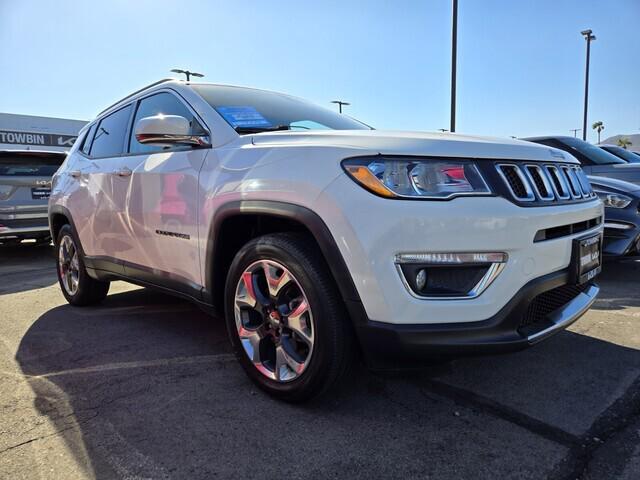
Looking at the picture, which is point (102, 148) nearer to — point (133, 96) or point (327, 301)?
point (133, 96)

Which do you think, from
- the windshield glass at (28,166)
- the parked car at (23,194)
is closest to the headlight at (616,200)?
the parked car at (23,194)

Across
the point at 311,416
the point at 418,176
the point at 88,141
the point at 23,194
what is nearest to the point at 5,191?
the point at 23,194

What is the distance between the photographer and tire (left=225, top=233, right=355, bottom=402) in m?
2.12

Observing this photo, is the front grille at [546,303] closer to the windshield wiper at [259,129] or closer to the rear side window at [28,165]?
the windshield wiper at [259,129]

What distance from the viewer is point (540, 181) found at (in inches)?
87.7

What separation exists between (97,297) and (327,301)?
3.10m

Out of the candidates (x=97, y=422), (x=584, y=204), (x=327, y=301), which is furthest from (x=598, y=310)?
(x=97, y=422)

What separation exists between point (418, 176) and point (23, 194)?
712cm

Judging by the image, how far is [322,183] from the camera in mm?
2078

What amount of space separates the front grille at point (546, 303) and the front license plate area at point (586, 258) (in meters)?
0.07

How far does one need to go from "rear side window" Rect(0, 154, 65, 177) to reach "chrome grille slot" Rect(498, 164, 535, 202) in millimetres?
7437

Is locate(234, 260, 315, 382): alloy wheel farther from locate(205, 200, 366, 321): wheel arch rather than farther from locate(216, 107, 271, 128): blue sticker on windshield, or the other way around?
locate(216, 107, 271, 128): blue sticker on windshield

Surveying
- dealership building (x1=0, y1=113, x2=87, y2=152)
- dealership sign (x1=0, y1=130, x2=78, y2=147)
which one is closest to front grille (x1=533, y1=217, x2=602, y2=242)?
dealership sign (x1=0, y1=130, x2=78, y2=147)

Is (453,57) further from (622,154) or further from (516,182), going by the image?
(516,182)
